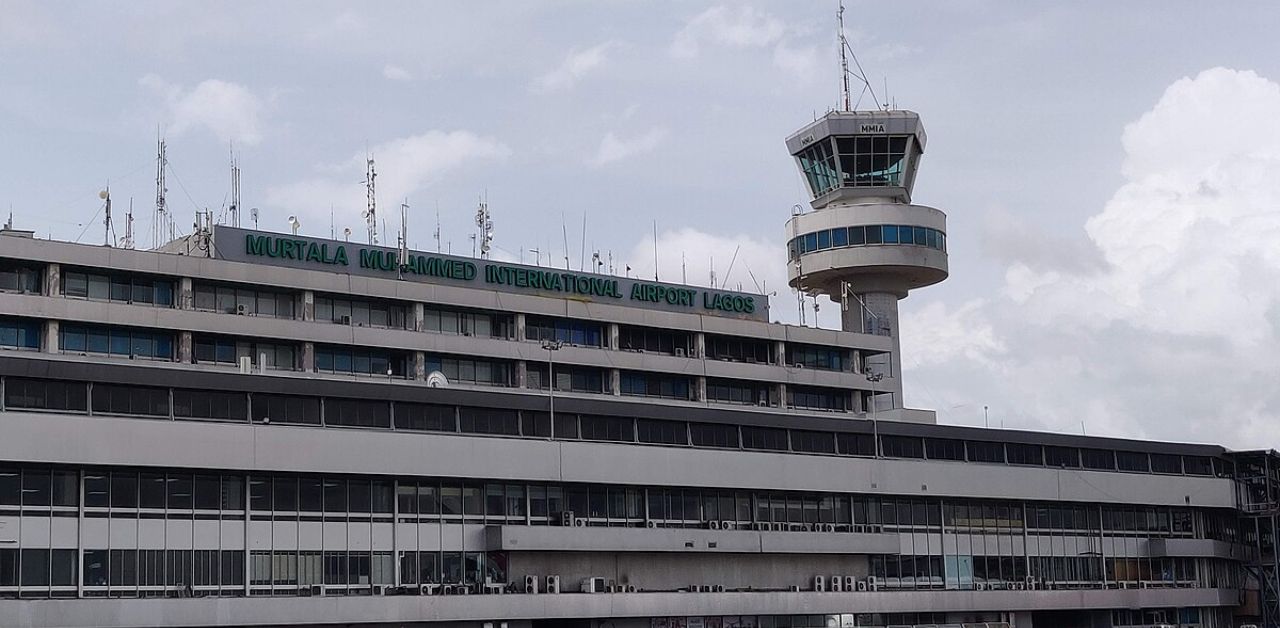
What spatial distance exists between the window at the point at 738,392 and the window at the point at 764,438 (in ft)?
51.0

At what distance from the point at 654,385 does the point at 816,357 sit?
48.9ft

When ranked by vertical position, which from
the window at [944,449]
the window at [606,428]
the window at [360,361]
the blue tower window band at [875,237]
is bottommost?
the window at [944,449]

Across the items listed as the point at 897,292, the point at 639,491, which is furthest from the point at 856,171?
the point at 639,491

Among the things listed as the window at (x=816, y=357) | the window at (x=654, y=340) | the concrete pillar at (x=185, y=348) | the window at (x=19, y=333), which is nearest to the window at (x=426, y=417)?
the concrete pillar at (x=185, y=348)

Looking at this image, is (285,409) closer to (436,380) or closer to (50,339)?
(436,380)

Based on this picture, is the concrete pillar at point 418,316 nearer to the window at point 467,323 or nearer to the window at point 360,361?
the window at point 467,323

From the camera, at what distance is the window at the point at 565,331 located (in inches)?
4097

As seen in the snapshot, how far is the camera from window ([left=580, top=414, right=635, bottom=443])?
286ft

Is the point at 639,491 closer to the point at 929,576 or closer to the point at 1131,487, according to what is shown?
the point at 929,576

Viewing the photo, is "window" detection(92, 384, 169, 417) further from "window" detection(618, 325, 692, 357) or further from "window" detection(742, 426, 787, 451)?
"window" detection(618, 325, 692, 357)

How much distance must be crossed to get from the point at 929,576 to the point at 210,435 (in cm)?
4811

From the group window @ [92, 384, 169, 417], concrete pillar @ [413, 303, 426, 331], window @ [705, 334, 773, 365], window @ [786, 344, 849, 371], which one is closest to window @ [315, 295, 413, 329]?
concrete pillar @ [413, 303, 426, 331]

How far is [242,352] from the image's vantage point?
92500mm

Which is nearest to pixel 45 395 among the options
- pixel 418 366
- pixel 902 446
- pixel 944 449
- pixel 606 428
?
pixel 606 428
